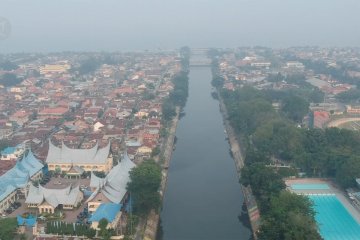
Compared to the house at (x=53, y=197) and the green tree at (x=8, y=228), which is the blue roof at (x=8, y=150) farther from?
the green tree at (x=8, y=228)

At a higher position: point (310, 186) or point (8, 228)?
point (8, 228)

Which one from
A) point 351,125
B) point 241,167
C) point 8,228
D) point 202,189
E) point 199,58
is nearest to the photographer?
point 8,228

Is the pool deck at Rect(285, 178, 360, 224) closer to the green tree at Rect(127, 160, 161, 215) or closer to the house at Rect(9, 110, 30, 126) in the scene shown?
the green tree at Rect(127, 160, 161, 215)

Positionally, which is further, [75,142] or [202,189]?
[75,142]

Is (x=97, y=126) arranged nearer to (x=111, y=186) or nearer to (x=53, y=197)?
(x=111, y=186)

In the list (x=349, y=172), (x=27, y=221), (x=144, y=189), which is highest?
(x=349, y=172)

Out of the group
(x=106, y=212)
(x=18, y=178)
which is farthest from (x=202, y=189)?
(x=18, y=178)

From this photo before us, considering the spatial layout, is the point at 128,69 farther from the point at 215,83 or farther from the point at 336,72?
the point at 336,72
